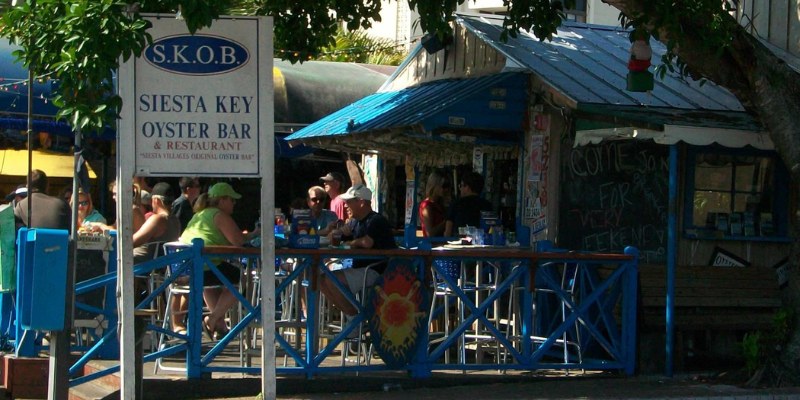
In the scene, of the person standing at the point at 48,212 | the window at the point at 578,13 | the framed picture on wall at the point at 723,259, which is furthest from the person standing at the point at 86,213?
the window at the point at 578,13

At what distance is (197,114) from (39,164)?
9.36 metres

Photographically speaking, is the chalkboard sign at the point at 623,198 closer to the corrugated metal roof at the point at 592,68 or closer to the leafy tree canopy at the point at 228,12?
the corrugated metal roof at the point at 592,68

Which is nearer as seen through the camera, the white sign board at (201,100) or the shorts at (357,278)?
the white sign board at (201,100)

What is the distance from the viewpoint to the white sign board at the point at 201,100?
7.27m

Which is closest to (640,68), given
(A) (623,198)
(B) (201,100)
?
(A) (623,198)

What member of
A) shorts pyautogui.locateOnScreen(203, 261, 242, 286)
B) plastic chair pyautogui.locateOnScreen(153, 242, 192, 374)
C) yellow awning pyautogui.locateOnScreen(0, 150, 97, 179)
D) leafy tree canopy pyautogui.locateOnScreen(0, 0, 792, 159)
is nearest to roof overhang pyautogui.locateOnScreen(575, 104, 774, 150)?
leafy tree canopy pyautogui.locateOnScreen(0, 0, 792, 159)

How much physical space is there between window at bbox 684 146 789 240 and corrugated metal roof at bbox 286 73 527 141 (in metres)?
1.86

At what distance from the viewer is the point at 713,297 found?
10.5 meters

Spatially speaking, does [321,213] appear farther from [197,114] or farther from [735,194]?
[197,114]

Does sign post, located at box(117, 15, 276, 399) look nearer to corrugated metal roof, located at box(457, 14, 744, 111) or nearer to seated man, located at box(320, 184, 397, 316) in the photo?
seated man, located at box(320, 184, 397, 316)

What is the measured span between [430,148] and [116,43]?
7.23 meters

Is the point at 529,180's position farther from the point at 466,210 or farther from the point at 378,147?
the point at 378,147

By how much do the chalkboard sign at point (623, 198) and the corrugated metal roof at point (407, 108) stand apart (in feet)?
2.97

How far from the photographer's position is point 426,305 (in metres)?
9.24
